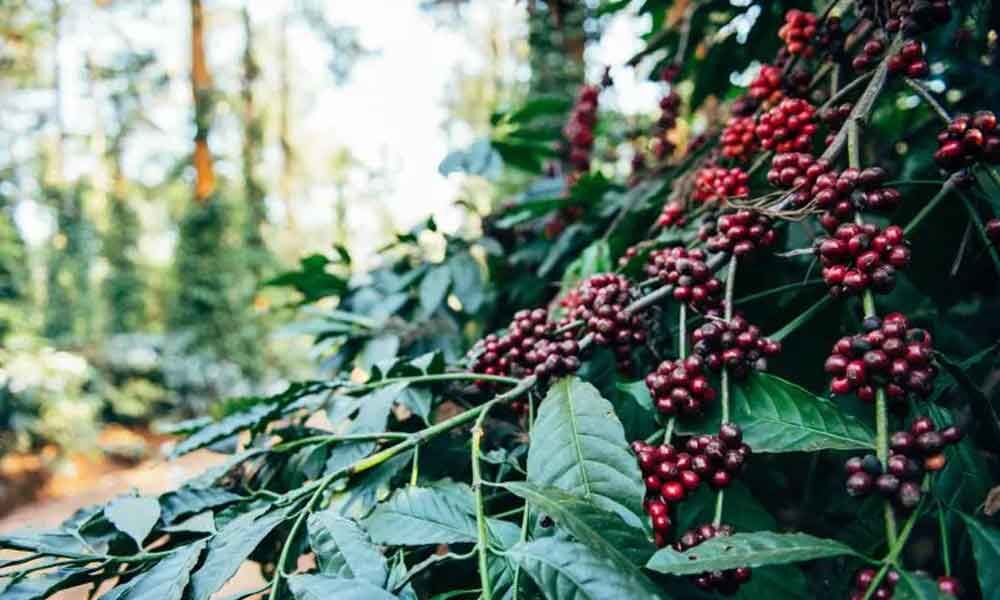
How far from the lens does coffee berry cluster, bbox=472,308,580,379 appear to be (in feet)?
2.81

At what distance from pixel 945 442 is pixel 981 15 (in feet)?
3.52

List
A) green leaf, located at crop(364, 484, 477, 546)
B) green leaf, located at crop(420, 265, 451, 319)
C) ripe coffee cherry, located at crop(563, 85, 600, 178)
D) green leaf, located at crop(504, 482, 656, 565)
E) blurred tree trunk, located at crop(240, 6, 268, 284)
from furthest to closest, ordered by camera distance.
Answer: blurred tree trunk, located at crop(240, 6, 268, 284) → ripe coffee cherry, located at crop(563, 85, 600, 178) → green leaf, located at crop(420, 265, 451, 319) → green leaf, located at crop(364, 484, 477, 546) → green leaf, located at crop(504, 482, 656, 565)

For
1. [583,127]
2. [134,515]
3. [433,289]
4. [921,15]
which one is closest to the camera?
[134,515]

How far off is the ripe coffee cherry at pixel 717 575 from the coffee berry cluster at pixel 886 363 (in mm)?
200

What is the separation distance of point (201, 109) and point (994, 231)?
10.4 meters

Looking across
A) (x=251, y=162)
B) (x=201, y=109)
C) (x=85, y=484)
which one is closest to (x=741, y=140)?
(x=85, y=484)

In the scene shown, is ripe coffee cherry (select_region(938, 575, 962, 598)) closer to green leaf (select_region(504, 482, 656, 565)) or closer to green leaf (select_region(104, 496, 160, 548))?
green leaf (select_region(504, 482, 656, 565))

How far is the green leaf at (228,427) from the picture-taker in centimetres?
100

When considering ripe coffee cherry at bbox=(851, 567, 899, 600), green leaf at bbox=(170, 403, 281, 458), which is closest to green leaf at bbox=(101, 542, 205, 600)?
green leaf at bbox=(170, 403, 281, 458)

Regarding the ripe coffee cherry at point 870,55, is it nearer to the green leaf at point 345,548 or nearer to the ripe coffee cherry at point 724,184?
the ripe coffee cherry at point 724,184

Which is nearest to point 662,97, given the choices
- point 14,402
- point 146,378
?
point 14,402

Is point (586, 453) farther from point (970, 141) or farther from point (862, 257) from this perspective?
point (970, 141)

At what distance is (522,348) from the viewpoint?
926 mm

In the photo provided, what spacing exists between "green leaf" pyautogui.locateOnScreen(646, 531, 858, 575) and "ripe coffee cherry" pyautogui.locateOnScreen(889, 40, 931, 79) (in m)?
0.73
